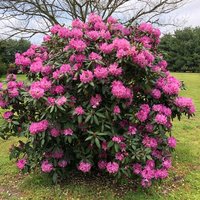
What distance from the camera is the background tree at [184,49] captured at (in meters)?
35.7

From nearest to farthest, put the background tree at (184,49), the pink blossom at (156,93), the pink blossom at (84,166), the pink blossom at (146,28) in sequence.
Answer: the pink blossom at (84,166), the pink blossom at (156,93), the pink blossom at (146,28), the background tree at (184,49)

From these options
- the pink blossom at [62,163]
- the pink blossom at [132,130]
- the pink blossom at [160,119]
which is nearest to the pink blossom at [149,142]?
the pink blossom at [132,130]

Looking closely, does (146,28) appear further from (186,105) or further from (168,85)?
(186,105)

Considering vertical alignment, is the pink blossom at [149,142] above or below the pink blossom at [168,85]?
below

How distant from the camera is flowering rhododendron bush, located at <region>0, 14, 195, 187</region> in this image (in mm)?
3484

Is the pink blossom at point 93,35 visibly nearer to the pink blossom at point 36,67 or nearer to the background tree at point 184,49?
the pink blossom at point 36,67

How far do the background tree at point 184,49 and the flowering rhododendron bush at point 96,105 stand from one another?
105 feet

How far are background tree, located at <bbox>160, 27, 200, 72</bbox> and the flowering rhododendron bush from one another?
32.0 metres

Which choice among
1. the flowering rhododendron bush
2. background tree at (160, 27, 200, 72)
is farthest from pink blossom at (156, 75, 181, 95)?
background tree at (160, 27, 200, 72)

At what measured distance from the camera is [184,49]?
121 feet

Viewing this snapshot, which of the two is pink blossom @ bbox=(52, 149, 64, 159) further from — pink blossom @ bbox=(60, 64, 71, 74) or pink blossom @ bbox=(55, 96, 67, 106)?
pink blossom @ bbox=(60, 64, 71, 74)

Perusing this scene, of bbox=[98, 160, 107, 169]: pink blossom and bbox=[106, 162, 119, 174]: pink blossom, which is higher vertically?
bbox=[106, 162, 119, 174]: pink blossom

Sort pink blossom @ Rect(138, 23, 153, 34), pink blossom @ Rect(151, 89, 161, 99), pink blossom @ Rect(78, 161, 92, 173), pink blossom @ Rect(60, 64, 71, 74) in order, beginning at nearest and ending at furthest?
pink blossom @ Rect(60, 64, 71, 74), pink blossom @ Rect(78, 161, 92, 173), pink blossom @ Rect(151, 89, 161, 99), pink blossom @ Rect(138, 23, 153, 34)

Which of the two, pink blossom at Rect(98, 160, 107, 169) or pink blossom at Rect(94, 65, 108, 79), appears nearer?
pink blossom at Rect(94, 65, 108, 79)
